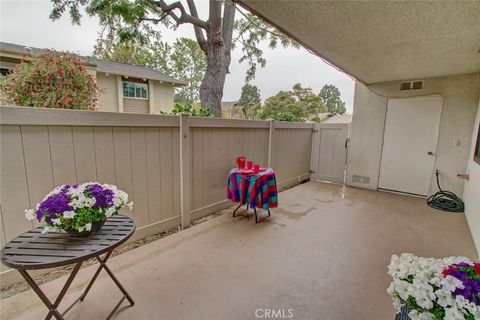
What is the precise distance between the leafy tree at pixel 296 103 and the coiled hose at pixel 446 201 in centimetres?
1129

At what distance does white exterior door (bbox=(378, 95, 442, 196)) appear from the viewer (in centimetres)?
445

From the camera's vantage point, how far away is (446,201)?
415 cm

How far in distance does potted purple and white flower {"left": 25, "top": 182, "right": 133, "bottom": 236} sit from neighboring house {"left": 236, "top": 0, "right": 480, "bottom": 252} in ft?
6.04

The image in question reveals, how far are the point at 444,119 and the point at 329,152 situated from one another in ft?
7.26

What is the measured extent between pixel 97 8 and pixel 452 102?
808 cm

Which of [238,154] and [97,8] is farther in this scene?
[97,8]

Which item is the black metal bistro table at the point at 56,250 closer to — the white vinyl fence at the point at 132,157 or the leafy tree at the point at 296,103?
the white vinyl fence at the point at 132,157

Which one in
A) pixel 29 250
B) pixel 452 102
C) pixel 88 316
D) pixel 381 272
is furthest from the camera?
pixel 452 102

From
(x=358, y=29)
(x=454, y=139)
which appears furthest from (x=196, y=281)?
(x=454, y=139)

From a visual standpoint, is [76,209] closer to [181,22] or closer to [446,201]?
[446,201]

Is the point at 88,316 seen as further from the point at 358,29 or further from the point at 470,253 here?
the point at 470,253

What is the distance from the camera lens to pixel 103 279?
193 centimetres

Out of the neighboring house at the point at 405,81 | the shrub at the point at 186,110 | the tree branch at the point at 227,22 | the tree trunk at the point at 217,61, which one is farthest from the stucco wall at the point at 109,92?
the neighboring house at the point at 405,81

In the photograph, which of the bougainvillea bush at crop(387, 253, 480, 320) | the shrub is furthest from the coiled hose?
the shrub
